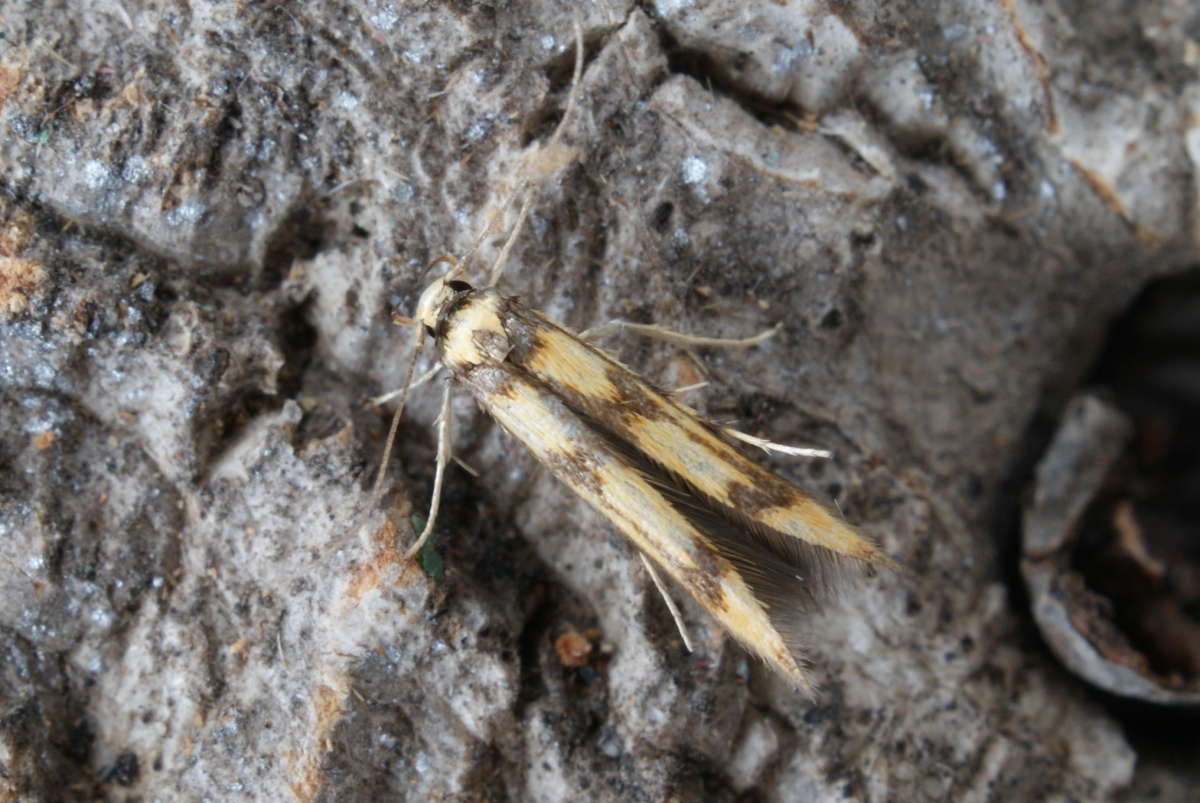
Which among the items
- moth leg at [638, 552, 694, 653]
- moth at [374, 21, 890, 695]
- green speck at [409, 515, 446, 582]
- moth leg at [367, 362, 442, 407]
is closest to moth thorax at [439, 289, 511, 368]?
moth at [374, 21, 890, 695]

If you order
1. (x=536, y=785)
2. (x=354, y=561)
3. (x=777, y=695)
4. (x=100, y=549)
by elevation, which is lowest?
(x=100, y=549)

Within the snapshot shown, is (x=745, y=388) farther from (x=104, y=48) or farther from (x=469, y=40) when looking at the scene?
(x=104, y=48)

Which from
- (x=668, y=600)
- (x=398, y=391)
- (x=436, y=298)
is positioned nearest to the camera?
(x=668, y=600)

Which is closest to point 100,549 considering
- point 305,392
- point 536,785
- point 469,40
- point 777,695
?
point 305,392

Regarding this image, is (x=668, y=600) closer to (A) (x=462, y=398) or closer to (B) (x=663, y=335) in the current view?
(B) (x=663, y=335)

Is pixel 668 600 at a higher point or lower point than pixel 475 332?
lower

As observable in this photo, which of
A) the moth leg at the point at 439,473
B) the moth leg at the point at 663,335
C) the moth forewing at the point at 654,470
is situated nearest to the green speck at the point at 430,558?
the moth leg at the point at 439,473

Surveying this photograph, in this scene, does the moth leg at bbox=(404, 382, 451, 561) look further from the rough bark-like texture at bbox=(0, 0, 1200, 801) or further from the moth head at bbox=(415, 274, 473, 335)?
the moth head at bbox=(415, 274, 473, 335)

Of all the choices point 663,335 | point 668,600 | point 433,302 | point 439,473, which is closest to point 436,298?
point 433,302
